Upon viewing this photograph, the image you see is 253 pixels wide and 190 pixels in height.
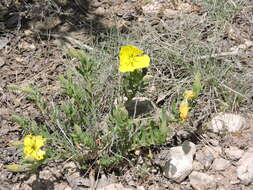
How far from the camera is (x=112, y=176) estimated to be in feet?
6.56

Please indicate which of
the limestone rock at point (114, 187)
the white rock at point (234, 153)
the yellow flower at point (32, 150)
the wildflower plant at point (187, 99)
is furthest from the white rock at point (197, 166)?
the yellow flower at point (32, 150)

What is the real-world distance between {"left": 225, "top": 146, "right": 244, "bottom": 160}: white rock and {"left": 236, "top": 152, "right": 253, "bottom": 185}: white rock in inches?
1.3

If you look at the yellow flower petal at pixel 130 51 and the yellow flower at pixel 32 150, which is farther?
the yellow flower petal at pixel 130 51

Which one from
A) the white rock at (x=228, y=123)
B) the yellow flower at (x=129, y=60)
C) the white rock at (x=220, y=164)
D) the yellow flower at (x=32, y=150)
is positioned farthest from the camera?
the white rock at (x=228, y=123)

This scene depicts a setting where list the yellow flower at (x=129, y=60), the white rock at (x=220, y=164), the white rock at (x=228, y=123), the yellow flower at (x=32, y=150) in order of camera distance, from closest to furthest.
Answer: the yellow flower at (x=32, y=150), the yellow flower at (x=129, y=60), the white rock at (x=220, y=164), the white rock at (x=228, y=123)

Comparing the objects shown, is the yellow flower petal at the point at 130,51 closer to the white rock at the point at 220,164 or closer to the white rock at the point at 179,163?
the white rock at the point at 179,163

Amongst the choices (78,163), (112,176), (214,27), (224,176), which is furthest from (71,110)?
(214,27)

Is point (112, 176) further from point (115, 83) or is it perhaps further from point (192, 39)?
point (192, 39)

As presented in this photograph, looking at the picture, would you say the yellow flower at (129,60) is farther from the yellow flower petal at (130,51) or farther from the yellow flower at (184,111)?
the yellow flower at (184,111)

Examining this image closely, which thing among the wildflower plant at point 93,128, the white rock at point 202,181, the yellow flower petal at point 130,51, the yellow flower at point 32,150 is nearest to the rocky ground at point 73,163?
the white rock at point 202,181

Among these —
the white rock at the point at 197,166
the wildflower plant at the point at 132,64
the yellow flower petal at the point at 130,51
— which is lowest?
the white rock at the point at 197,166

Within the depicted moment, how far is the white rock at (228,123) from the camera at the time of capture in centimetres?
217

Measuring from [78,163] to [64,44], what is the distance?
1.11 m

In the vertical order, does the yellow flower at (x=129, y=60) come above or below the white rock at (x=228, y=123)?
above
